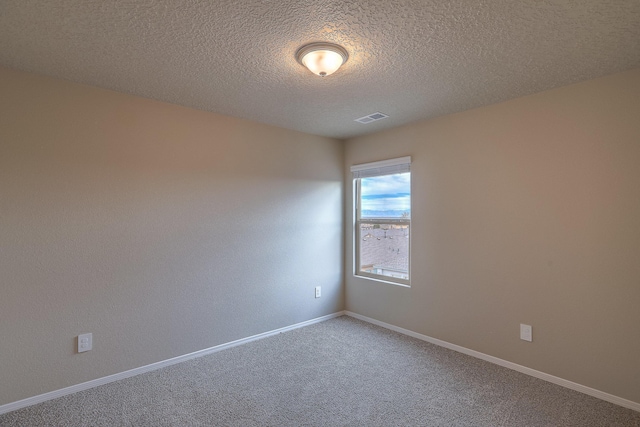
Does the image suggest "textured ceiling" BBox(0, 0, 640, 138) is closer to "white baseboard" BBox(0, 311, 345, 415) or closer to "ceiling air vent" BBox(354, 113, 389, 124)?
"ceiling air vent" BBox(354, 113, 389, 124)

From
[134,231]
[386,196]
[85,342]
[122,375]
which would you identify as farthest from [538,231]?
[85,342]

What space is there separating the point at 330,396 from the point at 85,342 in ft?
6.33

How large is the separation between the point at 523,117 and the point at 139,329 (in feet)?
12.3

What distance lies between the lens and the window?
379cm

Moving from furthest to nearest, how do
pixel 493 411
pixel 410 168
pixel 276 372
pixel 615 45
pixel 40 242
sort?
pixel 410 168 → pixel 276 372 → pixel 40 242 → pixel 493 411 → pixel 615 45

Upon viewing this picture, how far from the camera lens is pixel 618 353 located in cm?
235

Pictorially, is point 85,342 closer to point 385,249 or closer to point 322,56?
point 322,56

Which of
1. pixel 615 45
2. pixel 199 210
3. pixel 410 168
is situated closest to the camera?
pixel 615 45

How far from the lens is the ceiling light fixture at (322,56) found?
1.99 metres

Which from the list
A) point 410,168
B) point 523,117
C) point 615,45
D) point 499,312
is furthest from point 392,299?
point 615,45

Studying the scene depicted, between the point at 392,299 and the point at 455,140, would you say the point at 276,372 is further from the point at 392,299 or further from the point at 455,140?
the point at 455,140

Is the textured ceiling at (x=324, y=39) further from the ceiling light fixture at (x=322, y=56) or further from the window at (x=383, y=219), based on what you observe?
the window at (x=383, y=219)

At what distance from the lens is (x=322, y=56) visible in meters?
2.03

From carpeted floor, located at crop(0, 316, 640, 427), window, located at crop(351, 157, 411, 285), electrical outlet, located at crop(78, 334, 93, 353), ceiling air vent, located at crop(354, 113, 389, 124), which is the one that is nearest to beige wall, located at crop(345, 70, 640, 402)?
window, located at crop(351, 157, 411, 285)
